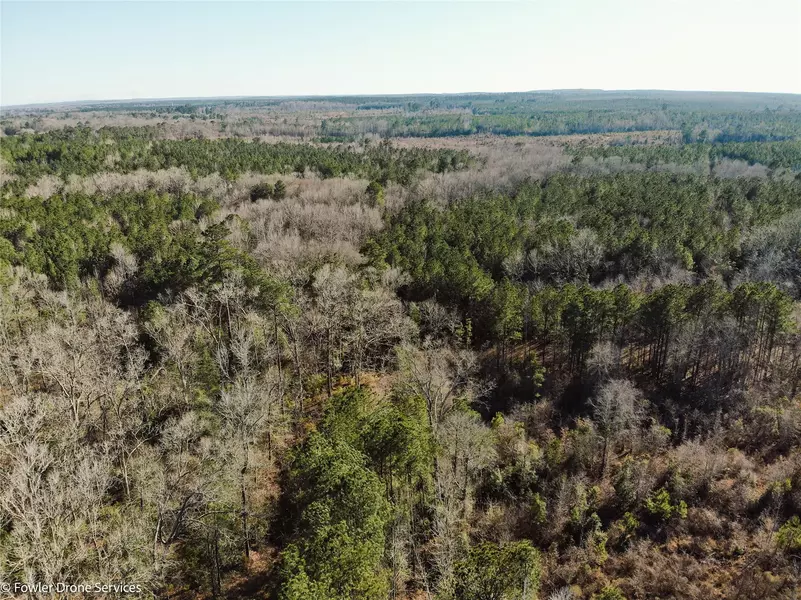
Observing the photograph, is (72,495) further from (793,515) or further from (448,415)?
(793,515)

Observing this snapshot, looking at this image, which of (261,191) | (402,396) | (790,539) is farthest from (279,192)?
(790,539)

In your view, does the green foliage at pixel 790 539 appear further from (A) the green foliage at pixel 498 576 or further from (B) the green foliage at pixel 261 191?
(B) the green foliage at pixel 261 191

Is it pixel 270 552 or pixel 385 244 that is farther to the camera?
pixel 385 244

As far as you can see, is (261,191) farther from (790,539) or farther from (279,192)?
(790,539)

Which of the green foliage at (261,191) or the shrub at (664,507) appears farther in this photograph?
the green foliage at (261,191)

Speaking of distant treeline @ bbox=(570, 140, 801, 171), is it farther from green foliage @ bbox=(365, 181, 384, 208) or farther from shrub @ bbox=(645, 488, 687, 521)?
shrub @ bbox=(645, 488, 687, 521)

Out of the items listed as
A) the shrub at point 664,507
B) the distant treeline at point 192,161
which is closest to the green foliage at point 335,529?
the shrub at point 664,507

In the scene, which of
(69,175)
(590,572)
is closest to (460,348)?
(590,572)
